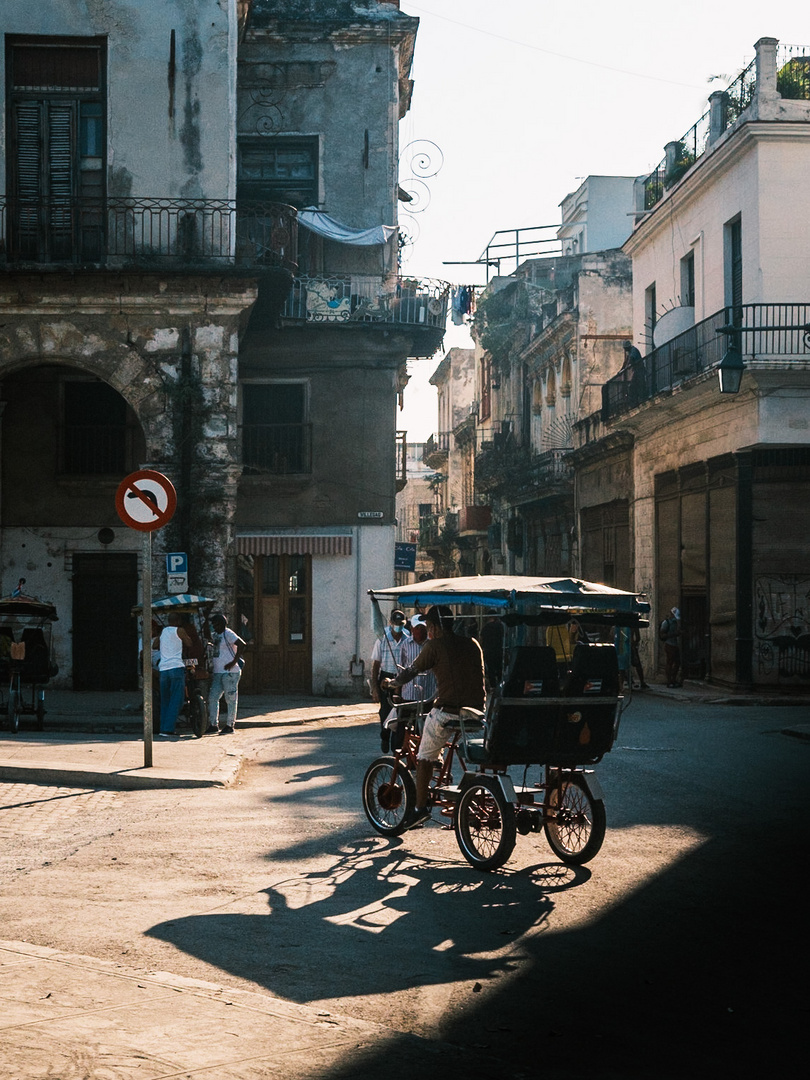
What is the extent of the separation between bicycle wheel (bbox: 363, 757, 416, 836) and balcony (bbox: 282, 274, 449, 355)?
52.8ft

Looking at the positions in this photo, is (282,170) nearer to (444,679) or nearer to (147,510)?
(147,510)

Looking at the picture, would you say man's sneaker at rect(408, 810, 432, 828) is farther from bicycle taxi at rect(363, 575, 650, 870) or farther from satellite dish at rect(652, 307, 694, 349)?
satellite dish at rect(652, 307, 694, 349)

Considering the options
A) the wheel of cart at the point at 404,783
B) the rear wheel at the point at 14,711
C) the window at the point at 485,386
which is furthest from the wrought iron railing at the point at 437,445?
the wheel of cart at the point at 404,783

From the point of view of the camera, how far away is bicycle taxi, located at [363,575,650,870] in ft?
28.3

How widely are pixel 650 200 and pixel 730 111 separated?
5.57 metres

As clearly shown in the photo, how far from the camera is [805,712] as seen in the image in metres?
20.0

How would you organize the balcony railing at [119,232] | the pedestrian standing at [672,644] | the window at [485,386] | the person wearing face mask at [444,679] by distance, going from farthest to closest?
1. the window at [485,386]
2. the pedestrian standing at [672,644]
3. the balcony railing at [119,232]
4. the person wearing face mask at [444,679]

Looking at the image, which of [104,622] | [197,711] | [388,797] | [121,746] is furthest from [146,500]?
[104,622]

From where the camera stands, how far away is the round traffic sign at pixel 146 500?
12.6 m

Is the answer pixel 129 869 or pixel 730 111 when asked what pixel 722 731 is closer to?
pixel 129 869

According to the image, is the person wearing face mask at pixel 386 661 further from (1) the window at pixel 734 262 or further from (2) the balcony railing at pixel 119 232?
(1) the window at pixel 734 262

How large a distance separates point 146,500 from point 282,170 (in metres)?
15.5

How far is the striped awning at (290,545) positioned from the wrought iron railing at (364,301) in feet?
13.4

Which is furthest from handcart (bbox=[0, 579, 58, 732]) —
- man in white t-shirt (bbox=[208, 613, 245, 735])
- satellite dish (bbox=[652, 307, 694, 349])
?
satellite dish (bbox=[652, 307, 694, 349])
